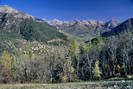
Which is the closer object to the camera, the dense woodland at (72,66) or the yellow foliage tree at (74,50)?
the dense woodland at (72,66)

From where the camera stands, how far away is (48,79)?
376ft

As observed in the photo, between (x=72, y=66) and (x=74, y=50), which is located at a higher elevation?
(x=74, y=50)

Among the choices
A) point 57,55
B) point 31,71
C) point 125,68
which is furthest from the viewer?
point 57,55

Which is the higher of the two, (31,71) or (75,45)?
(75,45)

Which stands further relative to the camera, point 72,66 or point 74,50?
point 74,50

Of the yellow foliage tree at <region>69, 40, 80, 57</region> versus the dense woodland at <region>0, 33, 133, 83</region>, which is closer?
A: the dense woodland at <region>0, 33, 133, 83</region>

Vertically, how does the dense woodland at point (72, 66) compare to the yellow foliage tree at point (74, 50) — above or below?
below

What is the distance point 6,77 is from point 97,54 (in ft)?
141

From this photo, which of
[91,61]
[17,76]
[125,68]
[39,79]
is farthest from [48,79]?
[125,68]

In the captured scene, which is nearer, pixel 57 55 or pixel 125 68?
pixel 125 68

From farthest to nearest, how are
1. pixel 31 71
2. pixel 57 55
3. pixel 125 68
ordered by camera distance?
pixel 57 55
pixel 31 71
pixel 125 68

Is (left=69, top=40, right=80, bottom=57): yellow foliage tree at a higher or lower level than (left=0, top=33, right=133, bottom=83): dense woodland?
higher

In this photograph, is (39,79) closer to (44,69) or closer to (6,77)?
(44,69)

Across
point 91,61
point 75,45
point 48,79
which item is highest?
point 75,45
